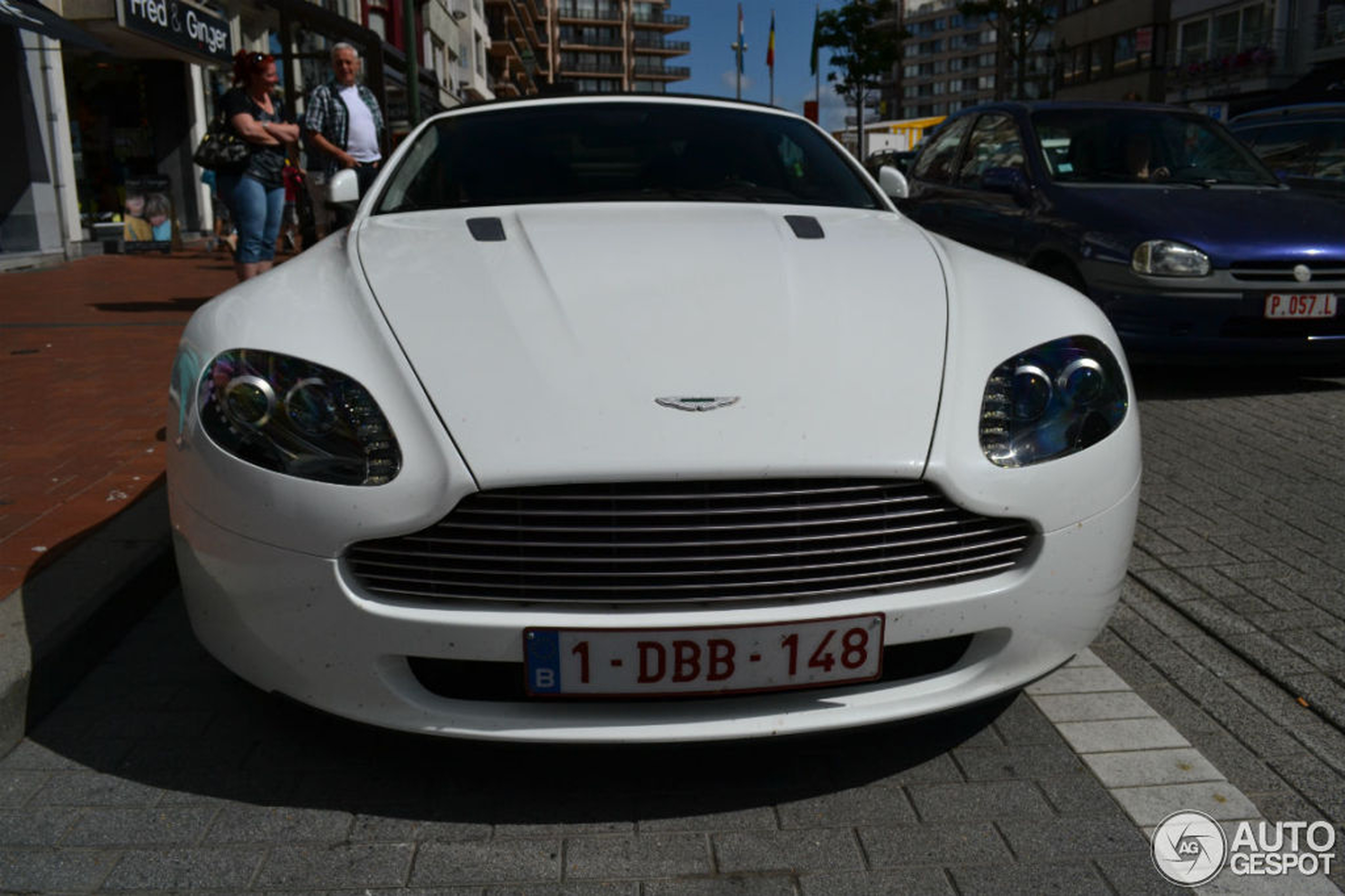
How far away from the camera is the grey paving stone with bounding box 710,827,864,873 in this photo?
2.08 meters

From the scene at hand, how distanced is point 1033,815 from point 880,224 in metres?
1.70

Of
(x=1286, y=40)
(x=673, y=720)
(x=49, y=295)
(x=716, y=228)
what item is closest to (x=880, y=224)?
(x=716, y=228)

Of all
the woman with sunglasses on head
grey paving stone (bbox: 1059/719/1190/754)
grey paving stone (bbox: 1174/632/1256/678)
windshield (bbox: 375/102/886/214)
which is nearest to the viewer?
grey paving stone (bbox: 1059/719/1190/754)

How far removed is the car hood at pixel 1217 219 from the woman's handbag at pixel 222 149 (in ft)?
15.3

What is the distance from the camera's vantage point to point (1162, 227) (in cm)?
609

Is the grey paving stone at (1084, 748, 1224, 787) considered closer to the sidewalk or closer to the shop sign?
the sidewalk

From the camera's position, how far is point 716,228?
312 cm

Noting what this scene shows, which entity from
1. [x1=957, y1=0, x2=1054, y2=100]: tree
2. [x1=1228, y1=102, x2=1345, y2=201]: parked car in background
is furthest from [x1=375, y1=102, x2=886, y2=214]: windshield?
[x1=957, y1=0, x2=1054, y2=100]: tree

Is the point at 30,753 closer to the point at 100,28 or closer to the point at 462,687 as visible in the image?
the point at 462,687

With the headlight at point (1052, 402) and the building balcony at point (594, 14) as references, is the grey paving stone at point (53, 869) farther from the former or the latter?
the building balcony at point (594, 14)

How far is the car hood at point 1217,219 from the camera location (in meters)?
6.03

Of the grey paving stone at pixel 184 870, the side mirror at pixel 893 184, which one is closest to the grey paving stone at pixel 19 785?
the grey paving stone at pixel 184 870

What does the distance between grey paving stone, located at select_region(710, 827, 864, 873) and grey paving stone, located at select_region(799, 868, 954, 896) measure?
31 millimetres

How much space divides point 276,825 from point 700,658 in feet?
2.74
